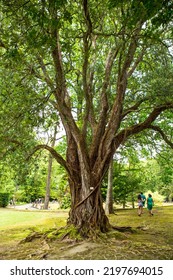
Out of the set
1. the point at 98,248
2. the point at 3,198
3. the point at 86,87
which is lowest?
the point at 98,248

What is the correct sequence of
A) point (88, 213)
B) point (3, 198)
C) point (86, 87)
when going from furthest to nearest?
point (3, 198) < point (88, 213) < point (86, 87)

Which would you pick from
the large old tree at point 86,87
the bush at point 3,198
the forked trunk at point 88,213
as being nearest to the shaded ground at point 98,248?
the forked trunk at point 88,213

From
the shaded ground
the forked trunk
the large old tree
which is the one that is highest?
the large old tree

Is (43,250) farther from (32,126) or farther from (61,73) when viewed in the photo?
(61,73)

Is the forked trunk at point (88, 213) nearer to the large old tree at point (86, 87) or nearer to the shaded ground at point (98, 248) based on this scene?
the large old tree at point (86, 87)

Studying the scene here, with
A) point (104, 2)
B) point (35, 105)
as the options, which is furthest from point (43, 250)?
point (104, 2)

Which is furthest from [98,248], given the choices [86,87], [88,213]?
[86,87]

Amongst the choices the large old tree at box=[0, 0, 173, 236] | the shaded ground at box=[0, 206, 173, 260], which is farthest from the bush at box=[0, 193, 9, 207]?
the large old tree at box=[0, 0, 173, 236]

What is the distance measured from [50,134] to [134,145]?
290 inches

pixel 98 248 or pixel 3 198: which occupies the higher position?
pixel 3 198

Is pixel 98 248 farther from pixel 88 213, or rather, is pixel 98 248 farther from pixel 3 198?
pixel 3 198

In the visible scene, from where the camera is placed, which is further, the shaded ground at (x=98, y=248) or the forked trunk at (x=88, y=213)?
the forked trunk at (x=88, y=213)

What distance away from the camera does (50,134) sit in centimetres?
882

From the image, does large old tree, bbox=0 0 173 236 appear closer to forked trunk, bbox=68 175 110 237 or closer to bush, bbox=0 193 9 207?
forked trunk, bbox=68 175 110 237
